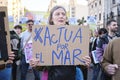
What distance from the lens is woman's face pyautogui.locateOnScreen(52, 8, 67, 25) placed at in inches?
153

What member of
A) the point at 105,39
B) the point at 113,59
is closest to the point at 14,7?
the point at 105,39

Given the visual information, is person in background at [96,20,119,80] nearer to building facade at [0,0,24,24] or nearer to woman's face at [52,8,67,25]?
woman's face at [52,8,67,25]

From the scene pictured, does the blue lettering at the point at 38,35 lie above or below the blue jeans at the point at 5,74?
above

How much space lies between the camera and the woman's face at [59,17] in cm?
389

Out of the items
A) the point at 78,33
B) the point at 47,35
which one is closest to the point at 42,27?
the point at 47,35

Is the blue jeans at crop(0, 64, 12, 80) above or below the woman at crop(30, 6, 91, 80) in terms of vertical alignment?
below

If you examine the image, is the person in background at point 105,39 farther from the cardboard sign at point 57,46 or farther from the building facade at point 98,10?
the building facade at point 98,10

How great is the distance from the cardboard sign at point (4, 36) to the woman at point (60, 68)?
0.98ft

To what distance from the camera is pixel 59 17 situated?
3896mm

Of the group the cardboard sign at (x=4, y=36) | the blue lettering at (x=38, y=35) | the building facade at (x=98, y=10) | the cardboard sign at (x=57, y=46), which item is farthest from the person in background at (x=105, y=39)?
the building facade at (x=98, y=10)

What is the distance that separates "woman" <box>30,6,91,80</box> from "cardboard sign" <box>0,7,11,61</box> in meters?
0.30

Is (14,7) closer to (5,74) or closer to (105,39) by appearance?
(105,39)

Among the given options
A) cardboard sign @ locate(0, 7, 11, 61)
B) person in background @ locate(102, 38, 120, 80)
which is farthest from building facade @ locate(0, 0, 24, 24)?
person in background @ locate(102, 38, 120, 80)

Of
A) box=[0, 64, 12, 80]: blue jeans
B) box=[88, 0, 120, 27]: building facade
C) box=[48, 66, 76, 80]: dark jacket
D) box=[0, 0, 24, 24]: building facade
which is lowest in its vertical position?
box=[0, 64, 12, 80]: blue jeans
